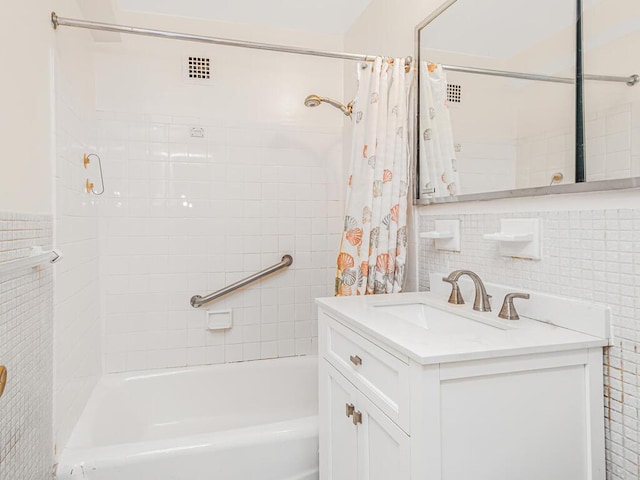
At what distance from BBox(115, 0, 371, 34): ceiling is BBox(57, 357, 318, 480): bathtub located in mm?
1895

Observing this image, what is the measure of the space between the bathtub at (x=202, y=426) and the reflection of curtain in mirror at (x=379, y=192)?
0.59m

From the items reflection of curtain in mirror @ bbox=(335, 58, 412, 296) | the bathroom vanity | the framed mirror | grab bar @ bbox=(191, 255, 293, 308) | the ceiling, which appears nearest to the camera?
the bathroom vanity

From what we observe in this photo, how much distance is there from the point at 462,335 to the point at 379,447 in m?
0.33

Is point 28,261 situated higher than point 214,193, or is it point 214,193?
point 214,193

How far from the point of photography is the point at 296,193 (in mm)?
2342

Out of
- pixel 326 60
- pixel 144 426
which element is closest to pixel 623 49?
pixel 326 60

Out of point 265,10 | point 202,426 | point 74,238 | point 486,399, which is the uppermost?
point 265,10

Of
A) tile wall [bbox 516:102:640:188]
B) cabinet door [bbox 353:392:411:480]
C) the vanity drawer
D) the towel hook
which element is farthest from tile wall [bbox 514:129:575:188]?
the towel hook

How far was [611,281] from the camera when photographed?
3.00ft

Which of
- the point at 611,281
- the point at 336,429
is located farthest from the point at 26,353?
the point at 611,281

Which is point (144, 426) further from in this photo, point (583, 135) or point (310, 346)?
point (583, 135)

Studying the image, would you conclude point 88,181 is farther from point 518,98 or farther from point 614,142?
point 614,142

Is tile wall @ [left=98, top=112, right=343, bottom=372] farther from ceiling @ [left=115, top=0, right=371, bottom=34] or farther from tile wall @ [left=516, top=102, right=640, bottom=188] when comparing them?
tile wall @ [left=516, top=102, right=640, bottom=188]

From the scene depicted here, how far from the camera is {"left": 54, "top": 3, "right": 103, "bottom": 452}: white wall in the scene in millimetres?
1434
